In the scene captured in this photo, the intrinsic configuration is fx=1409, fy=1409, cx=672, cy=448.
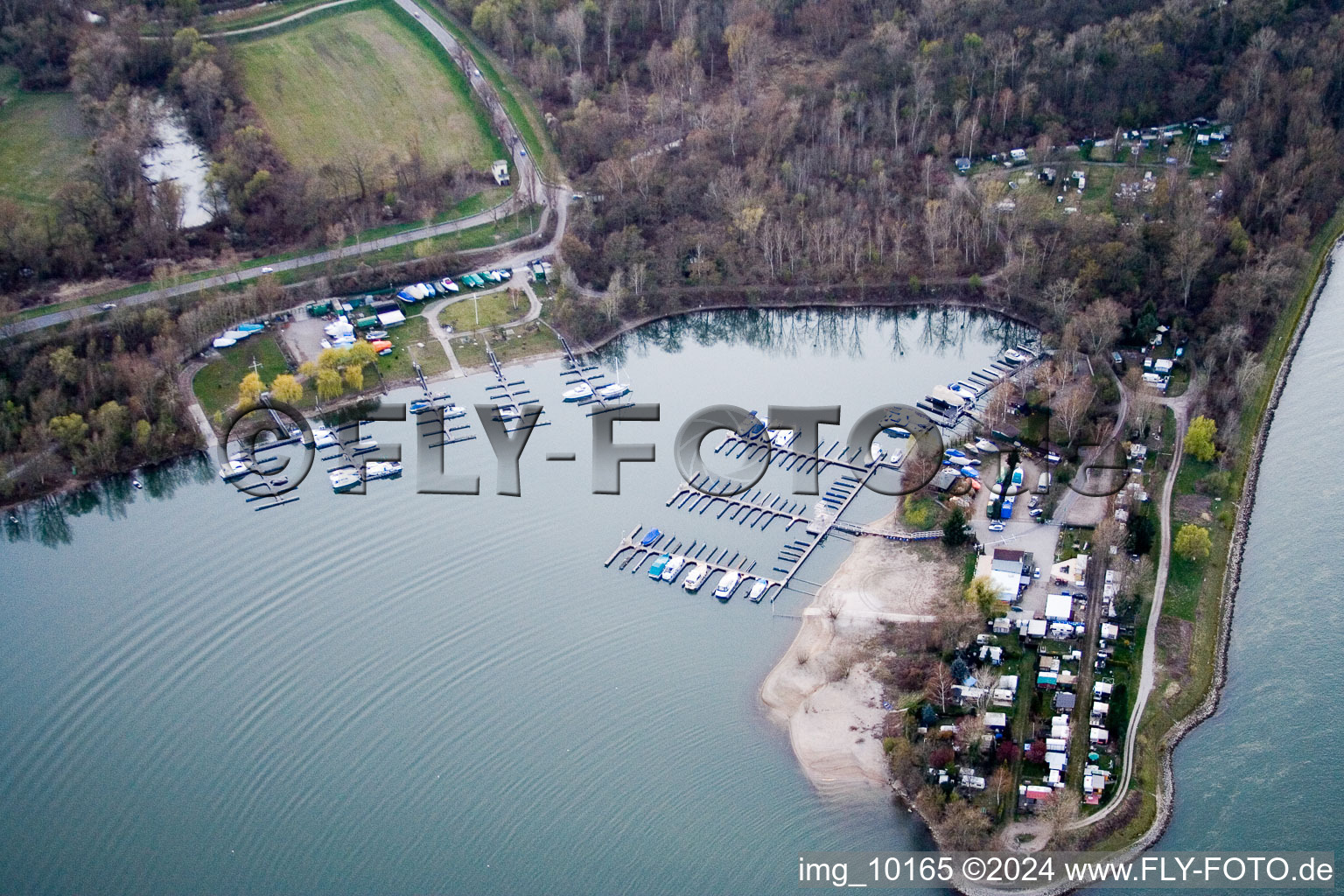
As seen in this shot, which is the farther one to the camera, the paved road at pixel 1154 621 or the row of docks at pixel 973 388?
the row of docks at pixel 973 388

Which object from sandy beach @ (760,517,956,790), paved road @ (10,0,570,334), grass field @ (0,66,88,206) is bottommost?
sandy beach @ (760,517,956,790)

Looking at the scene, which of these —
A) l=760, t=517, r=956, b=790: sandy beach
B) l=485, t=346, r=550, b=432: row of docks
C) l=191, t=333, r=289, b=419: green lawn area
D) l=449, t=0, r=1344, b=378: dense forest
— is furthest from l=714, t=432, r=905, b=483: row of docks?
l=191, t=333, r=289, b=419: green lawn area

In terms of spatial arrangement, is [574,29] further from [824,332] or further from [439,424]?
[439,424]

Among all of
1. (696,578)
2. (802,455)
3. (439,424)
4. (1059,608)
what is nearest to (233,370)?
(439,424)

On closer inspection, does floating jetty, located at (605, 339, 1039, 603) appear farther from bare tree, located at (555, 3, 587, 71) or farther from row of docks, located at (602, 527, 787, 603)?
bare tree, located at (555, 3, 587, 71)

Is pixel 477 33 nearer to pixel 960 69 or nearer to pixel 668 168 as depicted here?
pixel 668 168

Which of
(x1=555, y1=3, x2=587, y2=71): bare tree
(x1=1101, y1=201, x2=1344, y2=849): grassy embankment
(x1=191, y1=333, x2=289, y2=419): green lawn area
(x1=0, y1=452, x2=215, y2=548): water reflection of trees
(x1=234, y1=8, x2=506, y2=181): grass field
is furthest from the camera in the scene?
(x1=555, y1=3, x2=587, y2=71): bare tree

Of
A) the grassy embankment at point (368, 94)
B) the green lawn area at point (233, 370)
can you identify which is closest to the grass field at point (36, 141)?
the grassy embankment at point (368, 94)

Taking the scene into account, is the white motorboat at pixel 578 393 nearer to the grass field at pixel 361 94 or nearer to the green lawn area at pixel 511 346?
the green lawn area at pixel 511 346
